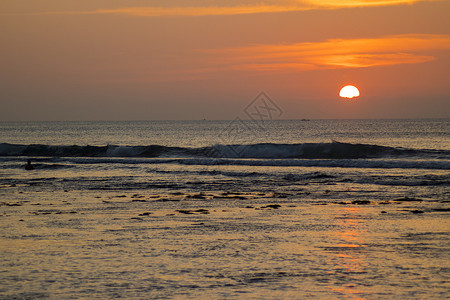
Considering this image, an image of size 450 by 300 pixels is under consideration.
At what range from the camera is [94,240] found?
484 inches

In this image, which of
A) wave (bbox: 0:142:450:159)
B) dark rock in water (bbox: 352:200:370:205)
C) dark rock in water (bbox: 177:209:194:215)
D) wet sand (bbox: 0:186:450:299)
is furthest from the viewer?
wave (bbox: 0:142:450:159)

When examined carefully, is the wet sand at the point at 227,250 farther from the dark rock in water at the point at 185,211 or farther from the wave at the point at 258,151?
the wave at the point at 258,151

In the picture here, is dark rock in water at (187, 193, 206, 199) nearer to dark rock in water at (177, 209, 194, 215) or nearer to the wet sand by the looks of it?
the wet sand

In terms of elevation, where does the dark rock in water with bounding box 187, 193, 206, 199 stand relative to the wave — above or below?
below

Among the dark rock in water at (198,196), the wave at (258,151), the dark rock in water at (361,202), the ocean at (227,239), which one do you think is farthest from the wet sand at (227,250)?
the wave at (258,151)

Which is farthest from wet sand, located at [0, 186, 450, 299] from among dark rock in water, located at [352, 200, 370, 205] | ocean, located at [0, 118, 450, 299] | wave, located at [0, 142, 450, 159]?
wave, located at [0, 142, 450, 159]

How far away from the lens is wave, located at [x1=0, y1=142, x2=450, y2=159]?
50125mm

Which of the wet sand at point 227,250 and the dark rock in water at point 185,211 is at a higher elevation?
the dark rock in water at point 185,211

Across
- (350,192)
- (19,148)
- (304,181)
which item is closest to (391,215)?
(350,192)

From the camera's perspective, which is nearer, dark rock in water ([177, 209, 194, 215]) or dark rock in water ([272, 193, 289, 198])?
dark rock in water ([177, 209, 194, 215])

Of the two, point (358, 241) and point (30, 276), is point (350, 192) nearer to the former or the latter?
point (358, 241)

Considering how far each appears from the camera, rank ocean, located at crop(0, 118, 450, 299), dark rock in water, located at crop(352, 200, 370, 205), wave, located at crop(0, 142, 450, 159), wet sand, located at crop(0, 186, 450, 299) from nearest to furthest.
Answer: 1. wet sand, located at crop(0, 186, 450, 299)
2. ocean, located at crop(0, 118, 450, 299)
3. dark rock in water, located at crop(352, 200, 370, 205)
4. wave, located at crop(0, 142, 450, 159)

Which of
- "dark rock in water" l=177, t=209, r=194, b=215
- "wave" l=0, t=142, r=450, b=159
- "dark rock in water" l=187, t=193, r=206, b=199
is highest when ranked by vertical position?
"wave" l=0, t=142, r=450, b=159

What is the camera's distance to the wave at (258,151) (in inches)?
1973
